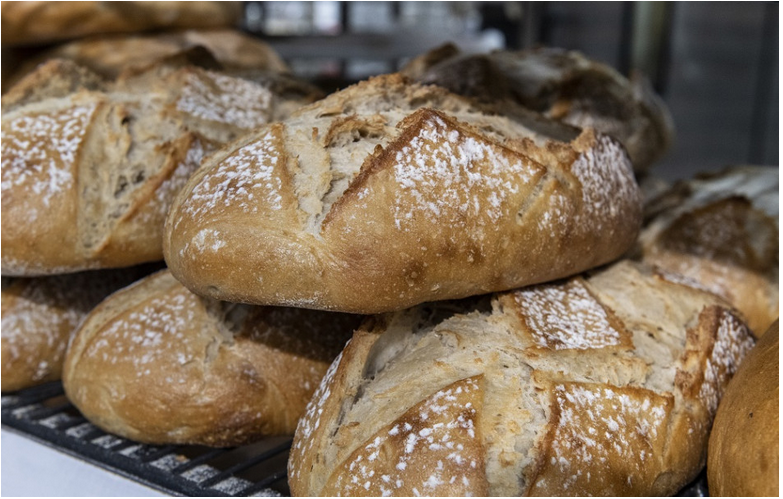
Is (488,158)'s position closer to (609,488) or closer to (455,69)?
(609,488)

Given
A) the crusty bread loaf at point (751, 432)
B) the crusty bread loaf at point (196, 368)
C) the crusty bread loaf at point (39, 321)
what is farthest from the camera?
the crusty bread loaf at point (39, 321)

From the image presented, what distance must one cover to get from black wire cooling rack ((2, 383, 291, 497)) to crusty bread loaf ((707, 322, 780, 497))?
732 mm

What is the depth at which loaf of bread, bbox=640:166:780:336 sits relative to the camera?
71.8 inches

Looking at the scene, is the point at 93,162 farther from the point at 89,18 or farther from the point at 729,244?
the point at 729,244

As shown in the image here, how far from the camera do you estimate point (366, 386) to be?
1.26m

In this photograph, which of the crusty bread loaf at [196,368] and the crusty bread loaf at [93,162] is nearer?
the crusty bread loaf at [196,368]

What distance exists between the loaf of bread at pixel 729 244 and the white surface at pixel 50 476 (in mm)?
1311

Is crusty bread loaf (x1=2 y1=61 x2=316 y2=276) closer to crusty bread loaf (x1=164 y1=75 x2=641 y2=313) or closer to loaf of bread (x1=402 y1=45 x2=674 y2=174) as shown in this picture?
crusty bread loaf (x1=164 y1=75 x2=641 y2=313)

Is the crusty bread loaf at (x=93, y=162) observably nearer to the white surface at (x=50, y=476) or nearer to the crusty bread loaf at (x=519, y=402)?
the white surface at (x=50, y=476)

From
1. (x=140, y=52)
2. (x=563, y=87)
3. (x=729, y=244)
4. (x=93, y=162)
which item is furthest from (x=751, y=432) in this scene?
(x=140, y=52)

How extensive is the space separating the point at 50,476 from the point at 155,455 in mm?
198

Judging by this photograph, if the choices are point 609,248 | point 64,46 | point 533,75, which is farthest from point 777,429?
point 64,46

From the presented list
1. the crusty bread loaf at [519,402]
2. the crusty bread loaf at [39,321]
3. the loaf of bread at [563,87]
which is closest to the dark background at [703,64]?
the loaf of bread at [563,87]

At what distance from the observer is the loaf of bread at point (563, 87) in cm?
200
